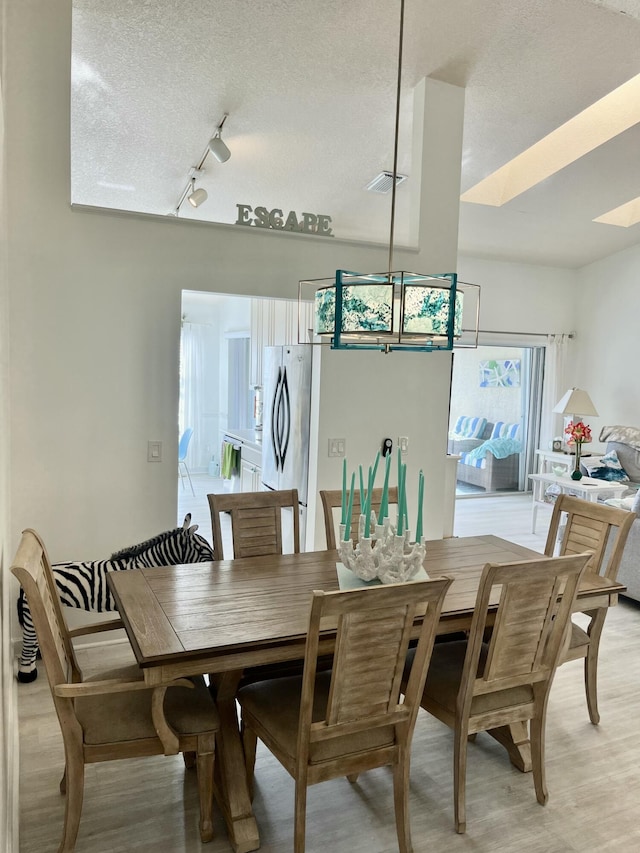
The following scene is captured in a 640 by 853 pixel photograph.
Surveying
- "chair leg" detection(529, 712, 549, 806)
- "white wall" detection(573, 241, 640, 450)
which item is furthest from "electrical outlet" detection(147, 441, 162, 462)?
"white wall" detection(573, 241, 640, 450)

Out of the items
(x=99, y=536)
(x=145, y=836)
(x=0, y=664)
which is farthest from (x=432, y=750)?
(x=99, y=536)

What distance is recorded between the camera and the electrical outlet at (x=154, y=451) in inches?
139

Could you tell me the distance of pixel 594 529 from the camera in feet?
10.1

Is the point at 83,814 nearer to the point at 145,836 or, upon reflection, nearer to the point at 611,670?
the point at 145,836

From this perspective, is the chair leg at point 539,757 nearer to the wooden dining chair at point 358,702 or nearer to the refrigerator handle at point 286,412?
the wooden dining chair at point 358,702

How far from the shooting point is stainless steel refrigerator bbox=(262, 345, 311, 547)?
4324 millimetres

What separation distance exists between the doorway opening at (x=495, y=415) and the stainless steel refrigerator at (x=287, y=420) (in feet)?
12.0

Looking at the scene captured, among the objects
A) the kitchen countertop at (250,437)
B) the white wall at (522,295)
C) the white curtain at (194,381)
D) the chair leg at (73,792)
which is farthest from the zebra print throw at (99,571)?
the white curtain at (194,381)

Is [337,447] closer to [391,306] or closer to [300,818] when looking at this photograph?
[391,306]

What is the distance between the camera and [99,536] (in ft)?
11.4

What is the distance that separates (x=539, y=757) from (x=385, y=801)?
0.61 meters

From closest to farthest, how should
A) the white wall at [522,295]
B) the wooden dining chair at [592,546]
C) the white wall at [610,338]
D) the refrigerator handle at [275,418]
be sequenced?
the wooden dining chair at [592,546]
the refrigerator handle at [275,418]
the white wall at [610,338]
the white wall at [522,295]

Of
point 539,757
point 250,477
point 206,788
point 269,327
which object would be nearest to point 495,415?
point 269,327

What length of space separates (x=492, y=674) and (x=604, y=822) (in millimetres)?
710
